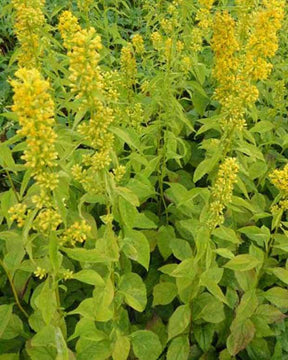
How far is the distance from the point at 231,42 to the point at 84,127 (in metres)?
1.84

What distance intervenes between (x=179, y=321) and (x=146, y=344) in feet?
0.85

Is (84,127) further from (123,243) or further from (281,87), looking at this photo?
(281,87)

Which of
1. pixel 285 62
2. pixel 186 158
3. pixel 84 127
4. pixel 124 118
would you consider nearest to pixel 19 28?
pixel 124 118

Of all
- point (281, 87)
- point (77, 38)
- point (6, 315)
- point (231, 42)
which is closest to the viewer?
point (77, 38)

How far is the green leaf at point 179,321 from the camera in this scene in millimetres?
2947

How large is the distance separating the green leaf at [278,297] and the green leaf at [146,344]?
32.2 inches

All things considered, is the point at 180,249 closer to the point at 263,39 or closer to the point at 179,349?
the point at 179,349

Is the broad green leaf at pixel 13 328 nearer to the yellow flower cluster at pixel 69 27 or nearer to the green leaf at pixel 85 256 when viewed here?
the green leaf at pixel 85 256

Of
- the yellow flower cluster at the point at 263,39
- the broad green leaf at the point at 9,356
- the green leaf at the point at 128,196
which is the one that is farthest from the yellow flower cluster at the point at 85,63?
the broad green leaf at the point at 9,356

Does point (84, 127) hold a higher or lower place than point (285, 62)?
higher

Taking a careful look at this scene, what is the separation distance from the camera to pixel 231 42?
3443 mm

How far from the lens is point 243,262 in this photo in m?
2.84

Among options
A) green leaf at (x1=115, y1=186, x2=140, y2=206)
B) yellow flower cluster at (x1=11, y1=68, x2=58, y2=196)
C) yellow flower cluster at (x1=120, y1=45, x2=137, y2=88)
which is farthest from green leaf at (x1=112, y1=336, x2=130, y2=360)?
yellow flower cluster at (x1=120, y1=45, x2=137, y2=88)

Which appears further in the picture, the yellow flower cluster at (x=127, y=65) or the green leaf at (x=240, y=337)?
Answer: the yellow flower cluster at (x=127, y=65)
